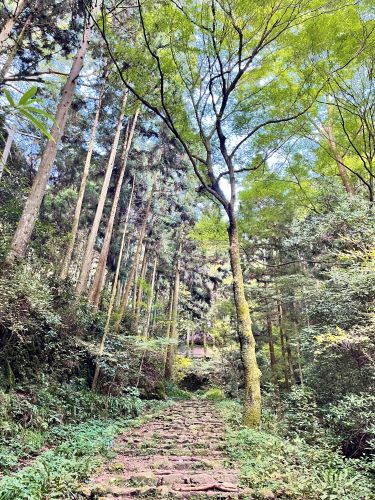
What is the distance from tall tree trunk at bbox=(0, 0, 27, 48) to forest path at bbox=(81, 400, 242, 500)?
29.7ft

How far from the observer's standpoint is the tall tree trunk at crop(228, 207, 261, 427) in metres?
5.99

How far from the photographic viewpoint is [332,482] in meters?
3.43

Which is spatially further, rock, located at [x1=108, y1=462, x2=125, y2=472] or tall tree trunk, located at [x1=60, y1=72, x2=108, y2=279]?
tall tree trunk, located at [x1=60, y1=72, x2=108, y2=279]

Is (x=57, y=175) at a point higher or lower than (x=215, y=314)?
higher

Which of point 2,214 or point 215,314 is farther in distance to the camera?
point 215,314

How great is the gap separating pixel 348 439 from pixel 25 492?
19.3ft

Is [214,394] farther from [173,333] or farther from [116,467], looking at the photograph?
[116,467]

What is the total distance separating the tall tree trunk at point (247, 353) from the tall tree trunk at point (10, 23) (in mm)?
6804

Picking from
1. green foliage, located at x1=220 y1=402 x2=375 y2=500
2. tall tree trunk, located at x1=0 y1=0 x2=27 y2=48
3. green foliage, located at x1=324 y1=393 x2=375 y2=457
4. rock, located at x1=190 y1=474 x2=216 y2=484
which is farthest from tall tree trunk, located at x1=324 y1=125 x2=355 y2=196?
tall tree trunk, located at x1=0 y1=0 x2=27 y2=48

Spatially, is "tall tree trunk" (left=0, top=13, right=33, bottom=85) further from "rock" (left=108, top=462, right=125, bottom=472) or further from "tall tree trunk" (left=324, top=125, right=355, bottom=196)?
"tall tree trunk" (left=324, top=125, right=355, bottom=196)

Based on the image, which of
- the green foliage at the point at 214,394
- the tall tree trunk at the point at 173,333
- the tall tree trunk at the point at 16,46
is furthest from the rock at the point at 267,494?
the tall tree trunk at the point at 173,333

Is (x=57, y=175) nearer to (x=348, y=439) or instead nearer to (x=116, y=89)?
(x=116, y=89)

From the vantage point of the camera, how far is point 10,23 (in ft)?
25.9

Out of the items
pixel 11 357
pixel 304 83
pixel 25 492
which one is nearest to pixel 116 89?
pixel 304 83
